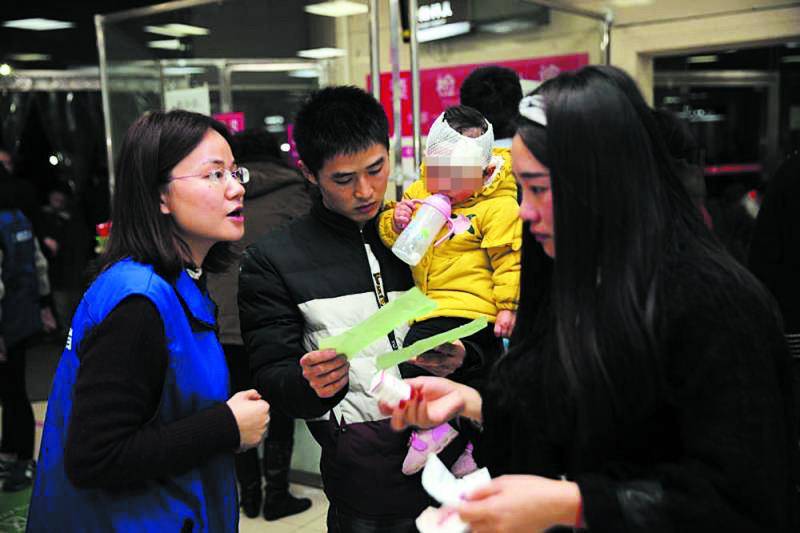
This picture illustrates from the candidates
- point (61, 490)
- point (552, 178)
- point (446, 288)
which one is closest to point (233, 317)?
point (446, 288)

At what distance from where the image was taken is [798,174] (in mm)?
2777

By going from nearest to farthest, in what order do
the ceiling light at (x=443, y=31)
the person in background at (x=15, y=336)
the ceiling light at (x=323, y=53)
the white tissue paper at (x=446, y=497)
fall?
the white tissue paper at (x=446, y=497)
the ceiling light at (x=443, y=31)
the person in background at (x=15, y=336)
the ceiling light at (x=323, y=53)

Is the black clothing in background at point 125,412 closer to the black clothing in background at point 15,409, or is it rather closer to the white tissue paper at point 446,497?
the white tissue paper at point 446,497

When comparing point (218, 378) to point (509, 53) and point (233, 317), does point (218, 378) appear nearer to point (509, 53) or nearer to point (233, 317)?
point (233, 317)

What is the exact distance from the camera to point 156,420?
4.76 ft

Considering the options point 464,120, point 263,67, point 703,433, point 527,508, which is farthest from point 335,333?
point 263,67

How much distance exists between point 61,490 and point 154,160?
0.68 meters

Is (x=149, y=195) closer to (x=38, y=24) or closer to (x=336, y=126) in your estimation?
(x=336, y=126)

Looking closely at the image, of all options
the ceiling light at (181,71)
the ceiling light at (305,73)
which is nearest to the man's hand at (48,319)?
the ceiling light at (181,71)

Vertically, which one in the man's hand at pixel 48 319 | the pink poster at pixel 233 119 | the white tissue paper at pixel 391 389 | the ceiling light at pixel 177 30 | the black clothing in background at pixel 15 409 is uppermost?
the ceiling light at pixel 177 30

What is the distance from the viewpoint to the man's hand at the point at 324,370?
146 centimetres

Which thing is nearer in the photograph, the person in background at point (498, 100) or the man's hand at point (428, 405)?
the man's hand at point (428, 405)

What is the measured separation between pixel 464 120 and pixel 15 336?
336cm

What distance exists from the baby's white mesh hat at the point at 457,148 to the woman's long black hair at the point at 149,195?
23.7 inches
